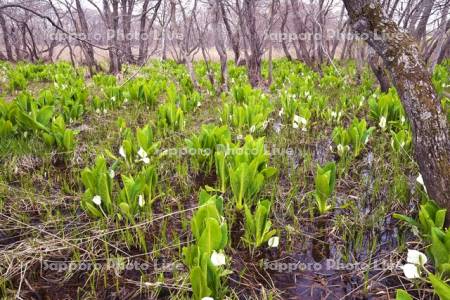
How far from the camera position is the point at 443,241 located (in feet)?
4.82

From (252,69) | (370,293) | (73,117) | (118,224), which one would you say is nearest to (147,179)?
(118,224)

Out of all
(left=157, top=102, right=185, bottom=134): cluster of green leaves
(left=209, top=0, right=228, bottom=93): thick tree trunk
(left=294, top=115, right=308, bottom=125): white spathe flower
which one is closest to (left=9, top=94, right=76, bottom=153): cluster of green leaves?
(left=157, top=102, right=185, bottom=134): cluster of green leaves

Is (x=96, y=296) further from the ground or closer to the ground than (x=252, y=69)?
Answer: closer to the ground

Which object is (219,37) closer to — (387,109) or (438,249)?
(387,109)

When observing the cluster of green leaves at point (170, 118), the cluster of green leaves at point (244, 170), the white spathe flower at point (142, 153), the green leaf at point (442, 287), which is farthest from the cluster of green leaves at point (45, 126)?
the green leaf at point (442, 287)

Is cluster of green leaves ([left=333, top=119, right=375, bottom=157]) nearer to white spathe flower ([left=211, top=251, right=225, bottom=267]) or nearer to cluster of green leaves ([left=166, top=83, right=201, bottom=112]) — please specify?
white spathe flower ([left=211, top=251, right=225, bottom=267])

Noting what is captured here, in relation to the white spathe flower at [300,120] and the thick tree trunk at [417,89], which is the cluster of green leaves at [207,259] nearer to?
the thick tree trunk at [417,89]

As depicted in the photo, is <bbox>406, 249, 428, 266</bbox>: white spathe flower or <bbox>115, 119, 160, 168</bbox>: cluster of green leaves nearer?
<bbox>406, 249, 428, 266</bbox>: white spathe flower

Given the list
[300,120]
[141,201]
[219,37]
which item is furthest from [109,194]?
[219,37]

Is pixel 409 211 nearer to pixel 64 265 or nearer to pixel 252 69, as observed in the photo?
pixel 64 265

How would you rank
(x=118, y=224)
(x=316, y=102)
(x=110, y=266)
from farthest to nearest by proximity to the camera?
(x=316, y=102), (x=118, y=224), (x=110, y=266)

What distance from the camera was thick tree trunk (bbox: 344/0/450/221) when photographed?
5.57ft

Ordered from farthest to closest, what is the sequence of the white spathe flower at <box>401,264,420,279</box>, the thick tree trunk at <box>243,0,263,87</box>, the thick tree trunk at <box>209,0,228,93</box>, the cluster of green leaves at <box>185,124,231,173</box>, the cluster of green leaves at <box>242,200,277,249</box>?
the thick tree trunk at <box>243,0,263,87</box> < the thick tree trunk at <box>209,0,228,93</box> < the cluster of green leaves at <box>185,124,231,173</box> < the cluster of green leaves at <box>242,200,277,249</box> < the white spathe flower at <box>401,264,420,279</box>

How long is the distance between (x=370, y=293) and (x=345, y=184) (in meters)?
1.20
